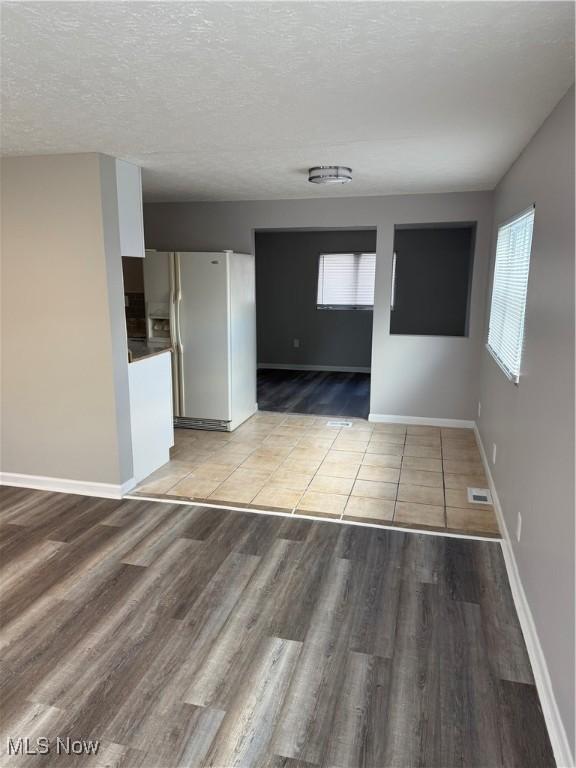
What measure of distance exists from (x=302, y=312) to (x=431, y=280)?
2113 millimetres

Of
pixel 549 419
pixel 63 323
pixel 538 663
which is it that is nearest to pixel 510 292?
pixel 549 419

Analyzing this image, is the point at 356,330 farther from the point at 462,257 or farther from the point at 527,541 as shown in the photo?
the point at 527,541

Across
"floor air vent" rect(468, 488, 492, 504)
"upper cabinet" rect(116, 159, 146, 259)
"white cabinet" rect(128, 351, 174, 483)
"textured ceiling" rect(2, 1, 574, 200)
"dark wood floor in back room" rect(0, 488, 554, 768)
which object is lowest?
"dark wood floor in back room" rect(0, 488, 554, 768)

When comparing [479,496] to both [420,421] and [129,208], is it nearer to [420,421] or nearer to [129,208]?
[420,421]

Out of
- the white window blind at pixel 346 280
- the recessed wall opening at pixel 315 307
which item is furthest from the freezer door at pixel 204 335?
the white window blind at pixel 346 280

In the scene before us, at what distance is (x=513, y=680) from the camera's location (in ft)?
6.55

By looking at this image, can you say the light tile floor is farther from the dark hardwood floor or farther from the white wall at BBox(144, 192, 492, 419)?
the dark hardwood floor

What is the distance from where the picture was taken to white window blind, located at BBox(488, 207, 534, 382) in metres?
2.91

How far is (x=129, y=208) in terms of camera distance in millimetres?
3557

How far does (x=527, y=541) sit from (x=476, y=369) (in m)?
3.07

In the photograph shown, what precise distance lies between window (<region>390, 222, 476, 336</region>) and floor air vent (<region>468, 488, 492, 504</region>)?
353 centimetres

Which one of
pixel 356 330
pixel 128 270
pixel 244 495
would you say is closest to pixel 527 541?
pixel 244 495

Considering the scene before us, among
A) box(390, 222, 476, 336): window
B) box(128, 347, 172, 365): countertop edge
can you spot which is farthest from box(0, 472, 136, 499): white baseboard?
box(390, 222, 476, 336): window

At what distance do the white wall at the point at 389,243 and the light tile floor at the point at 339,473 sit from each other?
1.14 ft
